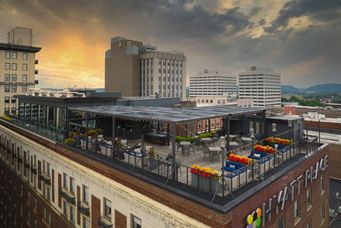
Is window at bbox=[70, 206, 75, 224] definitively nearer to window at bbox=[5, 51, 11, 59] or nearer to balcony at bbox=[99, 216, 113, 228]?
balcony at bbox=[99, 216, 113, 228]

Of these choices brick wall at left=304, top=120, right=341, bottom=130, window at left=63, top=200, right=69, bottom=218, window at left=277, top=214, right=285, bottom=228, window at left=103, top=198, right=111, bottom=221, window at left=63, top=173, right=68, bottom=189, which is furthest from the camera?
brick wall at left=304, top=120, right=341, bottom=130

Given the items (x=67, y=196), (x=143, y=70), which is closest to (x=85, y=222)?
(x=67, y=196)

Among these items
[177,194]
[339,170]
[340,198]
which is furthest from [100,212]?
[339,170]

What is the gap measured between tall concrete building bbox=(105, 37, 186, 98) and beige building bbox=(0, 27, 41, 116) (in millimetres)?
74008

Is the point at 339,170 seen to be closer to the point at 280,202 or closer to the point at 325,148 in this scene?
the point at 325,148

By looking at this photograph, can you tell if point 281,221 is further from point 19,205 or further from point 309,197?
point 19,205

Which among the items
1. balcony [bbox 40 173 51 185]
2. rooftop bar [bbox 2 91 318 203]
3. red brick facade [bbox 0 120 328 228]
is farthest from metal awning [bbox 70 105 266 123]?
balcony [bbox 40 173 51 185]

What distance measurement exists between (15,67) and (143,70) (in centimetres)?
8050

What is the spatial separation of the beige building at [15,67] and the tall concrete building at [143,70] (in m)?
74.0

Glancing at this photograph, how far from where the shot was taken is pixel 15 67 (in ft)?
225

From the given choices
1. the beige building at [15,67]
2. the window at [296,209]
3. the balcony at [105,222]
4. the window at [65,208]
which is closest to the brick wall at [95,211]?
the balcony at [105,222]

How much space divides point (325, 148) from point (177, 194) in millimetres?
18161

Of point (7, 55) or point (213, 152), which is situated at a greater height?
point (7, 55)

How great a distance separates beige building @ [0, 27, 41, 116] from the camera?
2623 inches
